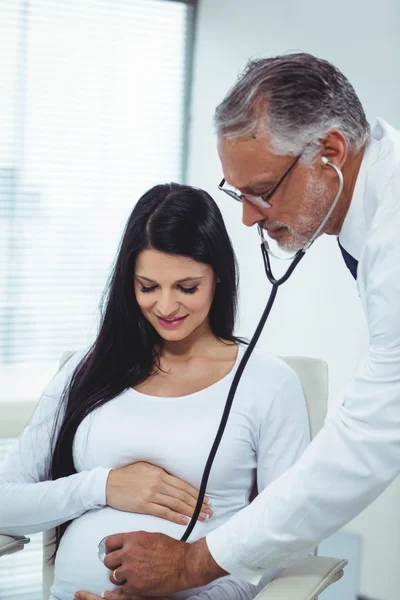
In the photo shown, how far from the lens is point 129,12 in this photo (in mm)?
2846

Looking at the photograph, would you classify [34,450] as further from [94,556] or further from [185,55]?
[185,55]

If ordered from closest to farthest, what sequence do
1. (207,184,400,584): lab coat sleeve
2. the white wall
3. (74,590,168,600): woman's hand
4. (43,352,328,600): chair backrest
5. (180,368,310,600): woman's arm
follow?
(207,184,400,584): lab coat sleeve → (74,590,168,600): woman's hand → (180,368,310,600): woman's arm → (43,352,328,600): chair backrest → the white wall

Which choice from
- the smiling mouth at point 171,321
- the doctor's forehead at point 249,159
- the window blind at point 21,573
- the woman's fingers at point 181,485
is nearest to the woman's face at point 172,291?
the smiling mouth at point 171,321

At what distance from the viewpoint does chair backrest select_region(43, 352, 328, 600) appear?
1.54 meters

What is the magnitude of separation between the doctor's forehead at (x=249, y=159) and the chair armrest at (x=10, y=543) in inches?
32.5

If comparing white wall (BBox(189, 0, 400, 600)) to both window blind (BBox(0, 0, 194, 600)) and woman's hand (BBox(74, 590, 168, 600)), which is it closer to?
window blind (BBox(0, 0, 194, 600))

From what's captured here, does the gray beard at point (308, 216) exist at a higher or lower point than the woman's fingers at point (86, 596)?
higher

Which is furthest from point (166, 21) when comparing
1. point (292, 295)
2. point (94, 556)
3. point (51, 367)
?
point (94, 556)

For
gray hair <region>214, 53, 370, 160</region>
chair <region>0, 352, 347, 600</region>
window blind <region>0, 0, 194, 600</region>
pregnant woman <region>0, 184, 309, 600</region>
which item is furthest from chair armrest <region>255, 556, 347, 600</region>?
window blind <region>0, 0, 194, 600</region>

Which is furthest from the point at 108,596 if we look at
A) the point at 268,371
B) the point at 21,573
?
the point at 21,573

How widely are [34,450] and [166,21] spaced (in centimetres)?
200

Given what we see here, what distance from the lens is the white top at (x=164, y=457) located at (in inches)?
54.4

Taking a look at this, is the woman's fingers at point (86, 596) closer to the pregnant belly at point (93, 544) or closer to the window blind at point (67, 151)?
the pregnant belly at point (93, 544)

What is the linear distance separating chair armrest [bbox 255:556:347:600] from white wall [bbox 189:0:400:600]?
1.49 m
